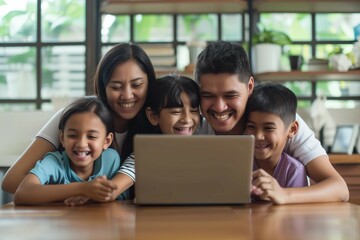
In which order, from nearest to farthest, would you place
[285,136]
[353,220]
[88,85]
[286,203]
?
[353,220]
[286,203]
[285,136]
[88,85]

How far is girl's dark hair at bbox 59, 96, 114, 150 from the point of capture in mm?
1750

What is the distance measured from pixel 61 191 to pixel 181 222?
51 cm

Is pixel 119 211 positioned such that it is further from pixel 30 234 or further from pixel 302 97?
pixel 302 97

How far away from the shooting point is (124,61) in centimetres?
192

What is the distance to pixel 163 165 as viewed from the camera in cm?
136

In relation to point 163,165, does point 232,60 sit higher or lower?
higher

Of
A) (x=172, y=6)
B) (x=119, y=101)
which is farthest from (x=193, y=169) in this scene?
(x=172, y=6)

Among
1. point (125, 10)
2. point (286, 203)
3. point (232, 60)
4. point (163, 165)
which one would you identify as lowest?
point (286, 203)

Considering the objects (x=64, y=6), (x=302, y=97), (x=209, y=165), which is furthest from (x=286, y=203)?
(x=64, y=6)

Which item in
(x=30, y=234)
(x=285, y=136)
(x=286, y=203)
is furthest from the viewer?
(x=285, y=136)

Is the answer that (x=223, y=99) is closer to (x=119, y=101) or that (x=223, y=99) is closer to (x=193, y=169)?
(x=119, y=101)

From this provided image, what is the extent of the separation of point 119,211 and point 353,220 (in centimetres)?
51

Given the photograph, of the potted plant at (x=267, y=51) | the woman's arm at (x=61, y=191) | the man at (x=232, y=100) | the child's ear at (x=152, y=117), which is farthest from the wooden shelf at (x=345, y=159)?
the woman's arm at (x=61, y=191)

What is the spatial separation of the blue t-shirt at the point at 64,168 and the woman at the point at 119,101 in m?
0.12
